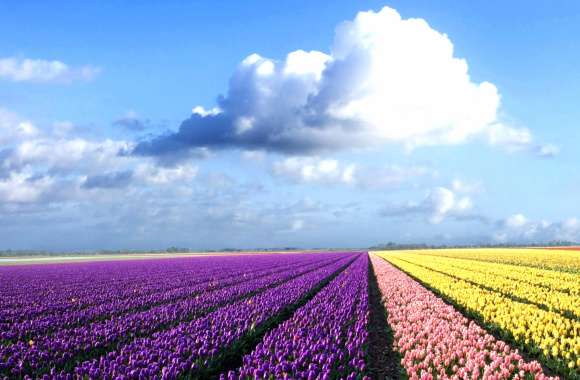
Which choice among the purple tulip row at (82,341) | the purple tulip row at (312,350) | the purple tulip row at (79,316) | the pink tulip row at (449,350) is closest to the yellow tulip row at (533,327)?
the pink tulip row at (449,350)

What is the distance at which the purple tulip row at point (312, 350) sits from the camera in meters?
7.48

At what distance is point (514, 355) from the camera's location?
29.0 feet

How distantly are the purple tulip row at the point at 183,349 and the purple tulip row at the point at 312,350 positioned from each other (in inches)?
29.4

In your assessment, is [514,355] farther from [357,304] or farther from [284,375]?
[357,304]

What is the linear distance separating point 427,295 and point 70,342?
45.5 ft

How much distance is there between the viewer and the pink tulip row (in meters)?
8.11

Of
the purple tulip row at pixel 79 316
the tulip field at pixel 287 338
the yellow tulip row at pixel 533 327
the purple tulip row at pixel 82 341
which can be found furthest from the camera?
the purple tulip row at pixel 79 316

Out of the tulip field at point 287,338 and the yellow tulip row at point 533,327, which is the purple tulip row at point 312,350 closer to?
the tulip field at point 287,338

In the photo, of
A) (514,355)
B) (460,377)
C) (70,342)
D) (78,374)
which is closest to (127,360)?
(78,374)

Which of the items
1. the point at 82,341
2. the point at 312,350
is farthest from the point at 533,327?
→ the point at 82,341

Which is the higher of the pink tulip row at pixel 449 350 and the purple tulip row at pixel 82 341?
the purple tulip row at pixel 82 341

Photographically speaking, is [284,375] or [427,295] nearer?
[284,375]

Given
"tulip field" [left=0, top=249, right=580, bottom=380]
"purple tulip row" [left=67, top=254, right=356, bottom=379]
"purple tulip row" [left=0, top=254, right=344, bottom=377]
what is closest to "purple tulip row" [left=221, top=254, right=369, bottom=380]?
"tulip field" [left=0, top=249, right=580, bottom=380]

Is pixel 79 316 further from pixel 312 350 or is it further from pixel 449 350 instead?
pixel 449 350
